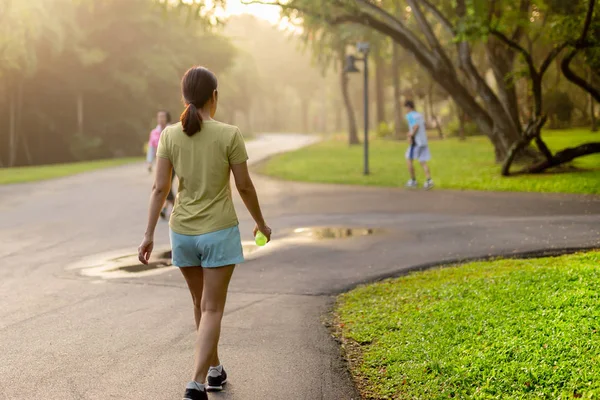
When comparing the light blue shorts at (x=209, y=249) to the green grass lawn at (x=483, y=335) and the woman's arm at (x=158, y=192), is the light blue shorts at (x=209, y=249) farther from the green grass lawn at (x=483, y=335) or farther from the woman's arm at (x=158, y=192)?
the green grass lawn at (x=483, y=335)

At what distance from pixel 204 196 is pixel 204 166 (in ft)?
0.59

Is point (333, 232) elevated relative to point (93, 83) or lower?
lower

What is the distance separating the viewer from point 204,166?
4328mm

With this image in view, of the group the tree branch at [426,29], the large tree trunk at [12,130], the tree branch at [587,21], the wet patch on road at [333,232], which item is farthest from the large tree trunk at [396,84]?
the wet patch on road at [333,232]

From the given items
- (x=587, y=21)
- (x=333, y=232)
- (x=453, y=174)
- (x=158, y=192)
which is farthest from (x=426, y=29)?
(x=158, y=192)

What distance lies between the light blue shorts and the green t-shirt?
0.04m

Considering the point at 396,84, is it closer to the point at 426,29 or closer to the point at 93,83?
the point at 93,83

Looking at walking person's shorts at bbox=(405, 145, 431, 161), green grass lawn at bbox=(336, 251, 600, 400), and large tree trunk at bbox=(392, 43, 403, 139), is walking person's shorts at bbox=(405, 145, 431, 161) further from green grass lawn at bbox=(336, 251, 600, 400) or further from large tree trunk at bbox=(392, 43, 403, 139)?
large tree trunk at bbox=(392, 43, 403, 139)

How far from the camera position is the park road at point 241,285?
497 centimetres

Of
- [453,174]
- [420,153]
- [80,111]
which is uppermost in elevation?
[80,111]

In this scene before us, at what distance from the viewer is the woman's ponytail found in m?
4.25

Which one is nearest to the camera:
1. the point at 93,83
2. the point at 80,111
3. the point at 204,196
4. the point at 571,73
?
the point at 204,196

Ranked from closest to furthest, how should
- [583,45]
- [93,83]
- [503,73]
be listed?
1. [583,45]
2. [503,73]
3. [93,83]

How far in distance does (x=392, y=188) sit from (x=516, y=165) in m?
4.27
